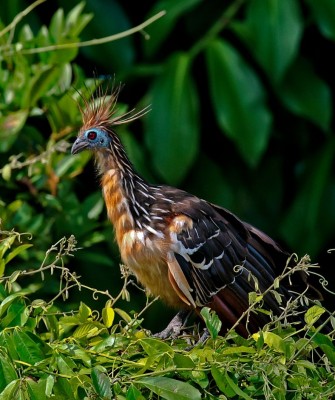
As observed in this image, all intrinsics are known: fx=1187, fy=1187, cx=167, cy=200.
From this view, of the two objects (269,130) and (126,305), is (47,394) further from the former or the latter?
(269,130)

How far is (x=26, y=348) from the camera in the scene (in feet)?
8.09

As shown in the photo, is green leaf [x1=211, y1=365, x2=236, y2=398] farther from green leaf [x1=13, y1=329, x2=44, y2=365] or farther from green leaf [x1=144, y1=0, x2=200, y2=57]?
green leaf [x1=144, y1=0, x2=200, y2=57]

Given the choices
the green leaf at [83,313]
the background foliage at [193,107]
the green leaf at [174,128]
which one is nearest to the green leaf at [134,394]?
the green leaf at [83,313]

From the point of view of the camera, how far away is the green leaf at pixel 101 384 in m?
2.37

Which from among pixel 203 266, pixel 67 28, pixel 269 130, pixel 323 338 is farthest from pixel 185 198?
pixel 269 130

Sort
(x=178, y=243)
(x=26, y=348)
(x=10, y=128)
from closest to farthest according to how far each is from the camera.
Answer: (x=26, y=348)
(x=178, y=243)
(x=10, y=128)

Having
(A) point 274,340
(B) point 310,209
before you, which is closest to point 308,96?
(B) point 310,209

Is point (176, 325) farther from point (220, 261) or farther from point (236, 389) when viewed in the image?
point (236, 389)

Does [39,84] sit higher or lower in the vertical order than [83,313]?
higher

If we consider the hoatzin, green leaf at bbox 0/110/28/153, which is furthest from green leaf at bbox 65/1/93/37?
the hoatzin

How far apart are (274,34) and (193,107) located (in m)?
0.52

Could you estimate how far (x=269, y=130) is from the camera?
5863 mm

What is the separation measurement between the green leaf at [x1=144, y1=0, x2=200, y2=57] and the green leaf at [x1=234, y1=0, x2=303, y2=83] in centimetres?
32

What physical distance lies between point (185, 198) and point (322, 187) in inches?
90.2
